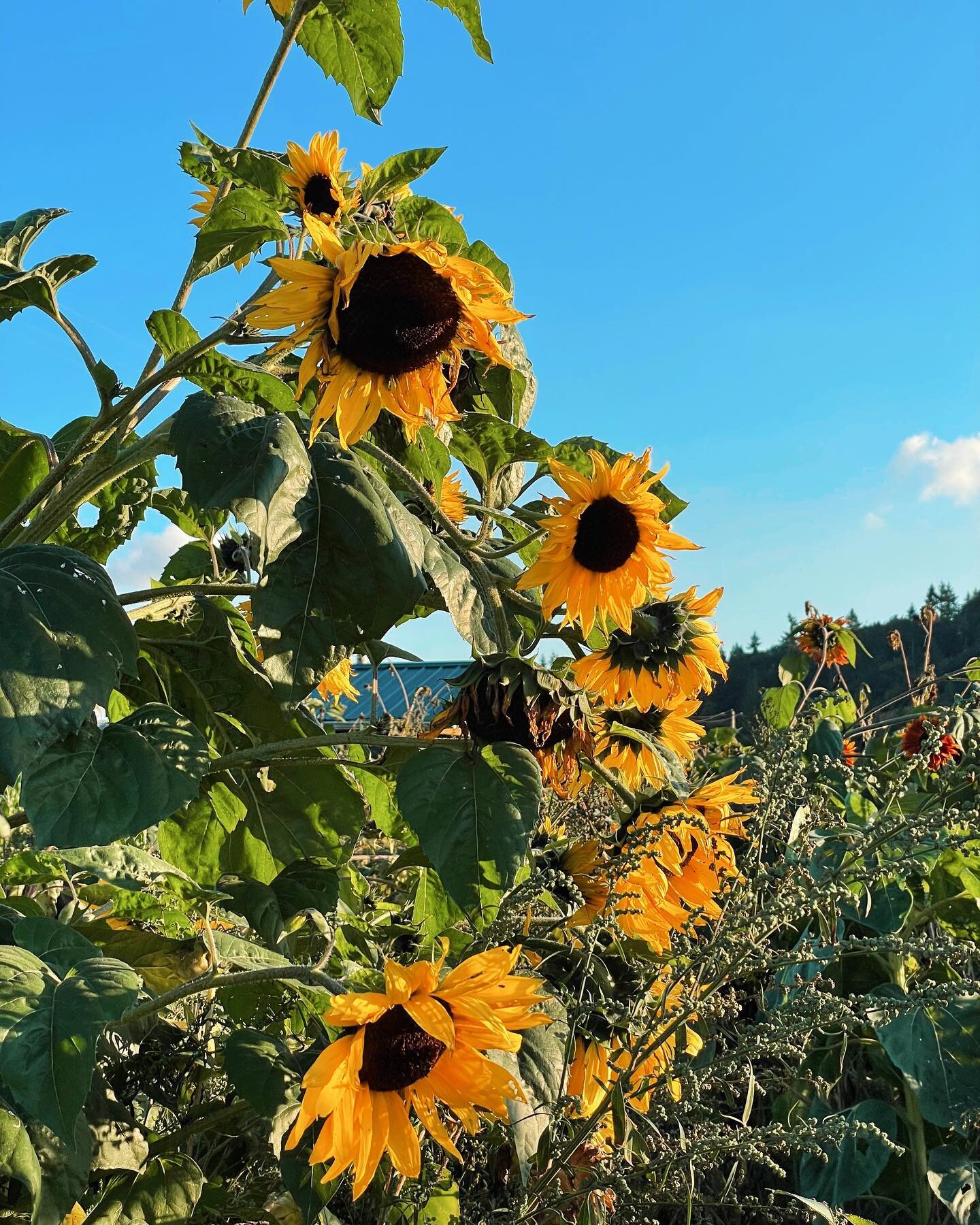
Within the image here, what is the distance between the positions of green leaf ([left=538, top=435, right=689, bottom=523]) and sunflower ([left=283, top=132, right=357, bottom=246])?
43cm

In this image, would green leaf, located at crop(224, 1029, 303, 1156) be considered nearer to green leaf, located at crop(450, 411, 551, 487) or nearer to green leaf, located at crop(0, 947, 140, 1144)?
green leaf, located at crop(0, 947, 140, 1144)

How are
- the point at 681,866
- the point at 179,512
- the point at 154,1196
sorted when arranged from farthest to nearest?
the point at 179,512, the point at 681,866, the point at 154,1196

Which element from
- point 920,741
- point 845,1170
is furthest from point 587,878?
point 920,741

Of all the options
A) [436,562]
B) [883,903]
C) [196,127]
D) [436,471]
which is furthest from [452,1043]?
[883,903]

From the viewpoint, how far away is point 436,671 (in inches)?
356

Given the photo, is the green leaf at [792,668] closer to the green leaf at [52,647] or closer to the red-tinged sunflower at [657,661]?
the red-tinged sunflower at [657,661]

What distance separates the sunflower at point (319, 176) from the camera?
1521 millimetres

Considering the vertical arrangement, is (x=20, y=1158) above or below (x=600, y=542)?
below

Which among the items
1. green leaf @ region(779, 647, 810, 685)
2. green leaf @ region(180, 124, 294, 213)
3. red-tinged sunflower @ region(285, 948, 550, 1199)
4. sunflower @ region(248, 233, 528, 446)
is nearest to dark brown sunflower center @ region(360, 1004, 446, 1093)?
red-tinged sunflower @ region(285, 948, 550, 1199)

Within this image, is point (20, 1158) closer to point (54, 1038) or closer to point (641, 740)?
point (54, 1038)

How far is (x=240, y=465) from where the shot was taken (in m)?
1.04

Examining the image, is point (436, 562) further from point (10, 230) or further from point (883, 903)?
point (883, 903)

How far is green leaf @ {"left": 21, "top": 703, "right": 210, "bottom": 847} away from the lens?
102 cm

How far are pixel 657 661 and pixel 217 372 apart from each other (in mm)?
695
